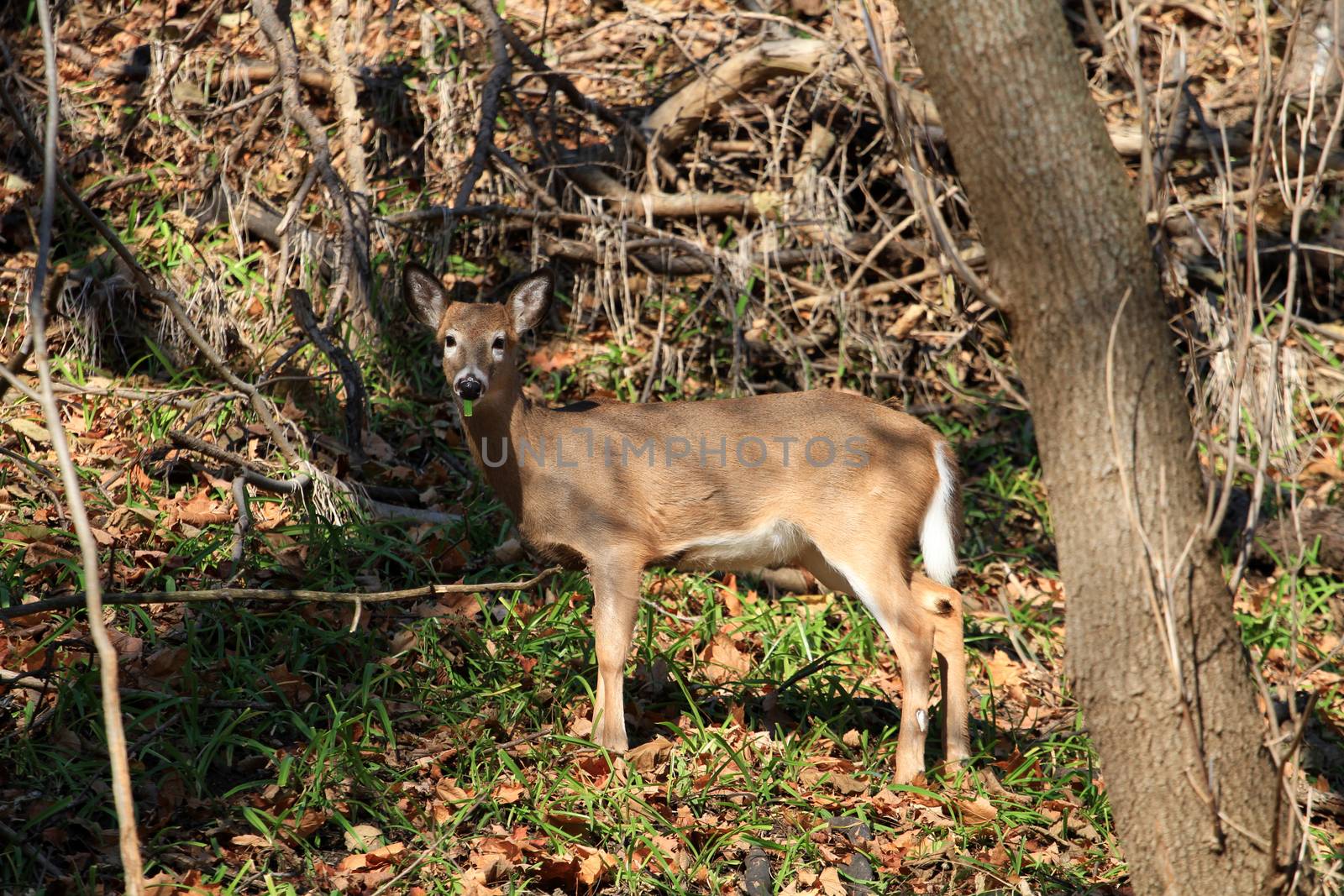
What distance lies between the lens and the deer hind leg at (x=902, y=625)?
14.9 ft

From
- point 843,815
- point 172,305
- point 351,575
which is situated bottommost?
point 843,815

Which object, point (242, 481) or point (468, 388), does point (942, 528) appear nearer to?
→ point (468, 388)

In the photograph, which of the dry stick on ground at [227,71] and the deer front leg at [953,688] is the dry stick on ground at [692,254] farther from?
the deer front leg at [953,688]

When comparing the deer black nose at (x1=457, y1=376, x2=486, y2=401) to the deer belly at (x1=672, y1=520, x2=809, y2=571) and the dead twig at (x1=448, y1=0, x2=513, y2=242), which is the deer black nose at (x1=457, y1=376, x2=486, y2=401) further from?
the dead twig at (x1=448, y1=0, x2=513, y2=242)

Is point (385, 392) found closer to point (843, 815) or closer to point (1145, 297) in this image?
point (843, 815)

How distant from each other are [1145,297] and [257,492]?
4.04 m

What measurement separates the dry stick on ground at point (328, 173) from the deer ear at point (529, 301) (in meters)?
1.39

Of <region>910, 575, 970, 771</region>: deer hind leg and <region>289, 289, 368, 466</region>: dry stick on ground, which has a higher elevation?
<region>289, 289, 368, 466</region>: dry stick on ground

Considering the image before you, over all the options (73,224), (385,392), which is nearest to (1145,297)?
(385,392)

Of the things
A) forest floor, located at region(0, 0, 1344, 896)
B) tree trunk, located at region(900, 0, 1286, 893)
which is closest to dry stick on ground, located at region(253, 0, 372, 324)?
forest floor, located at region(0, 0, 1344, 896)

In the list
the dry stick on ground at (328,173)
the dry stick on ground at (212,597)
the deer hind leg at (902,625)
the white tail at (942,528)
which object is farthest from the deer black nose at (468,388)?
the white tail at (942,528)

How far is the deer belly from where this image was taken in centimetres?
493

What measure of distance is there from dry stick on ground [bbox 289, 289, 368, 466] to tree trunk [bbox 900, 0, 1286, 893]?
3.69 metres

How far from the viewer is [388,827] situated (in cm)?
374
